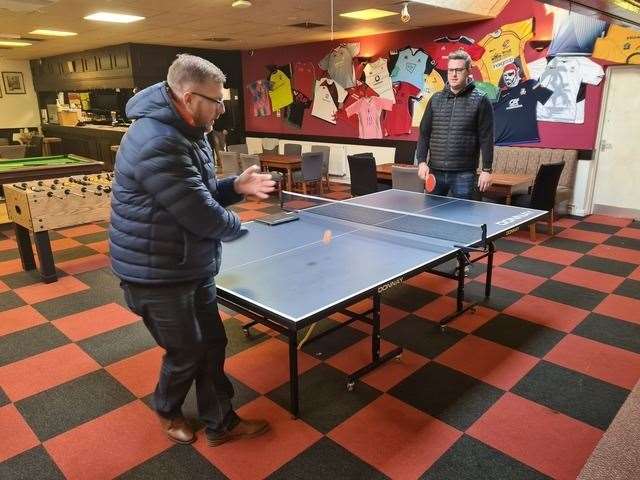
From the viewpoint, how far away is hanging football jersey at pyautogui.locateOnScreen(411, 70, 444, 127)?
734 cm

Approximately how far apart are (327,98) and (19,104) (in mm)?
8479

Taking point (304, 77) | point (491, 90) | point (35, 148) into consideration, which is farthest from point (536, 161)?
point (35, 148)

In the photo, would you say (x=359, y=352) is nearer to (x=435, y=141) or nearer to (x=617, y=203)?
(x=435, y=141)

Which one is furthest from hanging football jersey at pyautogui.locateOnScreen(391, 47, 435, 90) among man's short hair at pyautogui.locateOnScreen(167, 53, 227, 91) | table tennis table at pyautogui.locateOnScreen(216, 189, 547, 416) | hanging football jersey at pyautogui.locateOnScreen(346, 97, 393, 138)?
→ man's short hair at pyautogui.locateOnScreen(167, 53, 227, 91)

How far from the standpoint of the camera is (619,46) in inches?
225

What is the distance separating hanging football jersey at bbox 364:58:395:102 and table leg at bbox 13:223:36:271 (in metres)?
5.92

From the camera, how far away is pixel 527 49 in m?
6.34

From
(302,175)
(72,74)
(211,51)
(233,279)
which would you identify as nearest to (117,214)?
(233,279)

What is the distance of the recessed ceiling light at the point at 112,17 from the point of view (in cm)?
594

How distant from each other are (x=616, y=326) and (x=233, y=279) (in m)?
2.79

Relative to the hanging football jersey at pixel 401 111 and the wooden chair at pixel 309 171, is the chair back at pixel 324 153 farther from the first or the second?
the hanging football jersey at pixel 401 111

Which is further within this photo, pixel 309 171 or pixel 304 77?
pixel 304 77

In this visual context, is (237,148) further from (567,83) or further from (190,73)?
(190,73)

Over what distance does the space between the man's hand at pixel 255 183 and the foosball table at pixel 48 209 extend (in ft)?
9.13
